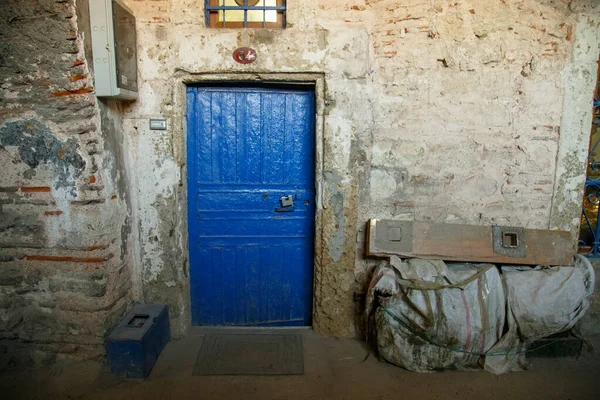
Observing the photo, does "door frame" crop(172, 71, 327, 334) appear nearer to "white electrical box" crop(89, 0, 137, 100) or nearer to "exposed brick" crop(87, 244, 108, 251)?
"white electrical box" crop(89, 0, 137, 100)

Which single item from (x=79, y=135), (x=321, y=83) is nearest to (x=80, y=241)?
(x=79, y=135)

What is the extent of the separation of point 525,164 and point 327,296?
1980mm

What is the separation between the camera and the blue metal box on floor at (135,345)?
100.0 inches

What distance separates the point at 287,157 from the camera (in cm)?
303

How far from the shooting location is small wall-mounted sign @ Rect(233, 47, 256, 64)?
2.71 metres

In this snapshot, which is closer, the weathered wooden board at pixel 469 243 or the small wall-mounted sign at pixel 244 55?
the small wall-mounted sign at pixel 244 55

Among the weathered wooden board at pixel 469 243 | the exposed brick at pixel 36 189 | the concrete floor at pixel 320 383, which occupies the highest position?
the exposed brick at pixel 36 189

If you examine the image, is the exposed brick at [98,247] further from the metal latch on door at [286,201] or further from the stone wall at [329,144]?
the metal latch on door at [286,201]

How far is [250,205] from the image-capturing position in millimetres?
3082

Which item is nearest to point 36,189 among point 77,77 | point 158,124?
point 77,77

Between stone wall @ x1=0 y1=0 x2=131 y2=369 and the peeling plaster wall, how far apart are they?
0.40 metres

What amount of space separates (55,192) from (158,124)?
2.84 feet

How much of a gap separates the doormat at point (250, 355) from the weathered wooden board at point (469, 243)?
3.44 ft

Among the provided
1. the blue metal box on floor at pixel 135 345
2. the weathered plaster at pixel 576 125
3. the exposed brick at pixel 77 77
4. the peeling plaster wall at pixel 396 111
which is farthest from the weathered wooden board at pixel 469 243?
the exposed brick at pixel 77 77
